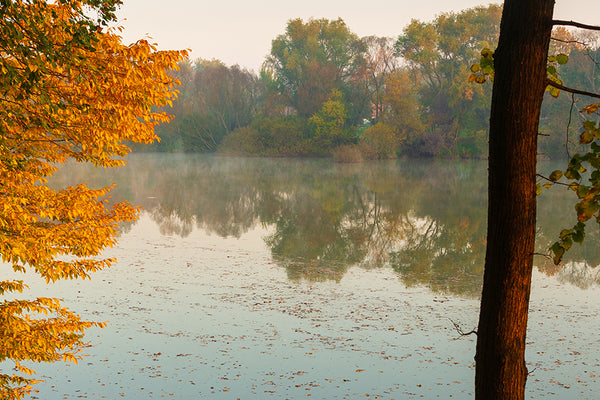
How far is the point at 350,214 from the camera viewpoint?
29812 mm

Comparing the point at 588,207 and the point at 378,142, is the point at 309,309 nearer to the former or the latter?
the point at 588,207

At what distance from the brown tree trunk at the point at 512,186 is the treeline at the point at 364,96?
201 ft

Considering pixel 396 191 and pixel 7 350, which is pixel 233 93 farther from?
pixel 7 350

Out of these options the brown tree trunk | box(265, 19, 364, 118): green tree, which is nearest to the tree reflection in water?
the brown tree trunk

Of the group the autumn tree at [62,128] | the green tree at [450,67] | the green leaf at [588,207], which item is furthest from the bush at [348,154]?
the green leaf at [588,207]

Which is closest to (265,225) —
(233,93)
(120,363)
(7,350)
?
(120,363)

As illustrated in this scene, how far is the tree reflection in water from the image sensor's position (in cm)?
1897

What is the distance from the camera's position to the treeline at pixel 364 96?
67.1m

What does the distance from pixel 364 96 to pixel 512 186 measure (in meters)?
67.9

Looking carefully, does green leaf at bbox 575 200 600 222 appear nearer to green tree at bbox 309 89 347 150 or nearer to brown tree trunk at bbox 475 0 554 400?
brown tree trunk at bbox 475 0 554 400

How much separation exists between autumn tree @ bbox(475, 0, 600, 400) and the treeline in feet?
201

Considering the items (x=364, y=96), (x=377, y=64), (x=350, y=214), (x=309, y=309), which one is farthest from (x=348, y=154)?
(x=309, y=309)

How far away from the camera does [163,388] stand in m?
9.86

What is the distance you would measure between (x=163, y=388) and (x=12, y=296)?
21.2 feet
